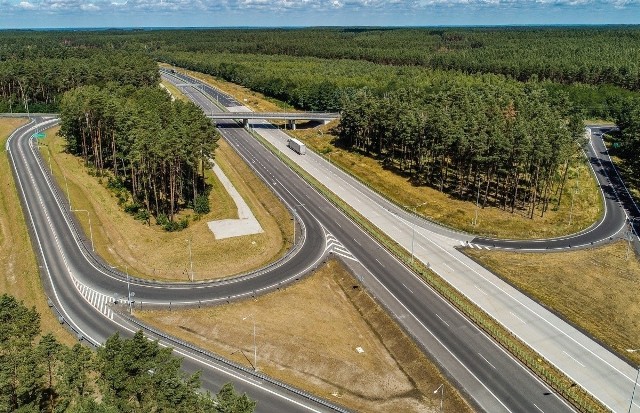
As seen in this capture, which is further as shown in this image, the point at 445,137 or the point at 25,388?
the point at 445,137

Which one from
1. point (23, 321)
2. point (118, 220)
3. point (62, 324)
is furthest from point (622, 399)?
point (118, 220)

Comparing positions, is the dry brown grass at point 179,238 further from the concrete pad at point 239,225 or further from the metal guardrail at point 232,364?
the metal guardrail at point 232,364

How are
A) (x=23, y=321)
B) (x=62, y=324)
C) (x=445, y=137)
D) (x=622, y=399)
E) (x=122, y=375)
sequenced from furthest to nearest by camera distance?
(x=445, y=137)
(x=62, y=324)
(x=622, y=399)
(x=23, y=321)
(x=122, y=375)

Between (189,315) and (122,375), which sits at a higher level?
(122,375)

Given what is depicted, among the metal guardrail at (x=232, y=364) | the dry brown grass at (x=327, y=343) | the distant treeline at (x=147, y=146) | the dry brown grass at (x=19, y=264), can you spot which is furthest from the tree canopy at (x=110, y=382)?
the distant treeline at (x=147, y=146)

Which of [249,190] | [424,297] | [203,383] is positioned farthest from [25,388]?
[249,190]

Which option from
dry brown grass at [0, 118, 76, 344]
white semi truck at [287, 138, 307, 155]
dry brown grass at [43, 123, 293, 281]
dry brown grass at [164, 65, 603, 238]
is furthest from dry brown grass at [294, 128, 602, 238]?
dry brown grass at [0, 118, 76, 344]

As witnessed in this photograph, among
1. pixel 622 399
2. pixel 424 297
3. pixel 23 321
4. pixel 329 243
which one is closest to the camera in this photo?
pixel 23 321

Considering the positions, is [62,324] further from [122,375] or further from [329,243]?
[329,243]
